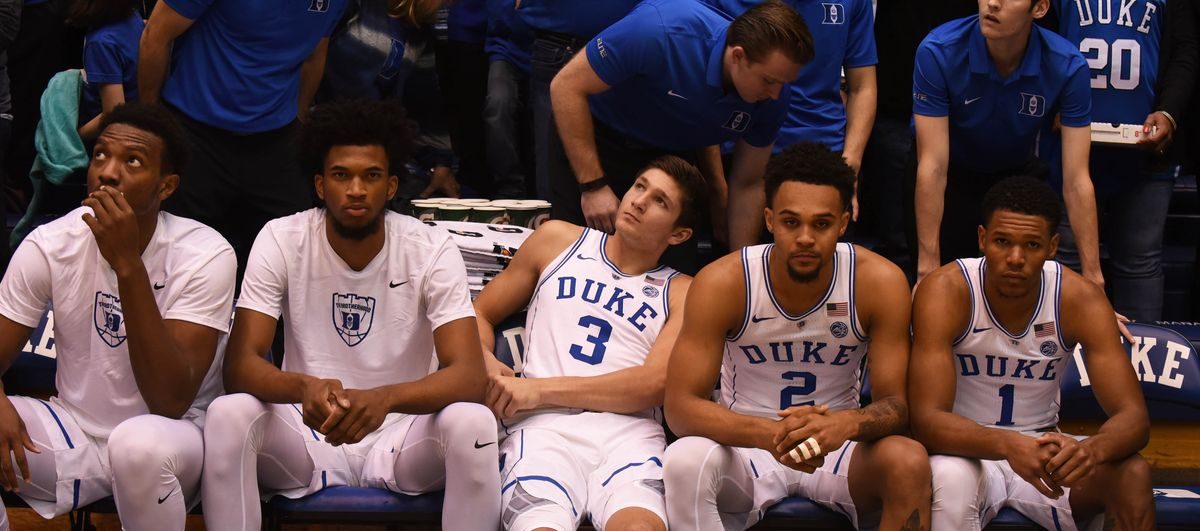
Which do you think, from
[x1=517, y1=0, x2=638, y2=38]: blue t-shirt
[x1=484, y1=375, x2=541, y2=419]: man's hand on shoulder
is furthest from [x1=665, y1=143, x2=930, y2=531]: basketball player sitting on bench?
[x1=517, y1=0, x2=638, y2=38]: blue t-shirt

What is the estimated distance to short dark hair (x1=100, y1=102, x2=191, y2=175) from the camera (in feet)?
11.6

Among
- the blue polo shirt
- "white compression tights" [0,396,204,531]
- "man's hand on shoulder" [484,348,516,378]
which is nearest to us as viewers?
"white compression tights" [0,396,204,531]

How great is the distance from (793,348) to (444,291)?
38.5 inches

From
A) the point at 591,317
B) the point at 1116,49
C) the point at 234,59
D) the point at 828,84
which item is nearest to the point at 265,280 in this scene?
the point at 591,317

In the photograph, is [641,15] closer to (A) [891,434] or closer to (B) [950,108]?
(B) [950,108]

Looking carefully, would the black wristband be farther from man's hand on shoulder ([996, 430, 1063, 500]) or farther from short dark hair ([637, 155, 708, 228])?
man's hand on shoulder ([996, 430, 1063, 500])

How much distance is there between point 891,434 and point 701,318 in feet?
1.91

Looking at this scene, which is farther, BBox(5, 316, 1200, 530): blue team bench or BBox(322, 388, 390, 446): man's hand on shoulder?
BBox(5, 316, 1200, 530): blue team bench

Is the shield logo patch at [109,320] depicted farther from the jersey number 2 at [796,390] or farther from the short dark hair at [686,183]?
the jersey number 2 at [796,390]

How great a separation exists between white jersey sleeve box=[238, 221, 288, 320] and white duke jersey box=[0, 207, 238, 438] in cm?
6

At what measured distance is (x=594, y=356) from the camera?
13.2 feet

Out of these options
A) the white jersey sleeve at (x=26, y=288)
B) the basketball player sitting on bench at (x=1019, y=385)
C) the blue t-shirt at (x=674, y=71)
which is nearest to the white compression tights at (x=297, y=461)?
the white jersey sleeve at (x=26, y=288)

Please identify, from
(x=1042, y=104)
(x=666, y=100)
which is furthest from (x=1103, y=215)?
(x=666, y=100)

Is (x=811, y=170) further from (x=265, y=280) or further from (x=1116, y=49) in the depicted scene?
(x=1116, y=49)
